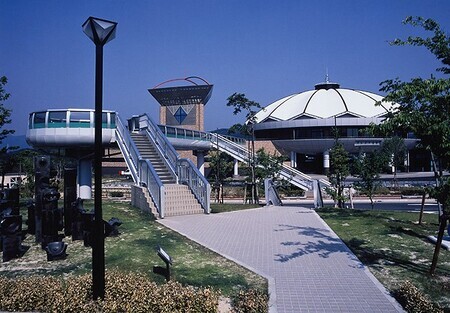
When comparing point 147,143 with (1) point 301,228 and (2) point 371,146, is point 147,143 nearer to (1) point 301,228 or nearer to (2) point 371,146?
(1) point 301,228

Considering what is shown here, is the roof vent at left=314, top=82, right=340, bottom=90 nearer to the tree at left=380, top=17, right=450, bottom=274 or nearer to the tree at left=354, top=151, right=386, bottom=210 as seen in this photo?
the tree at left=354, top=151, right=386, bottom=210

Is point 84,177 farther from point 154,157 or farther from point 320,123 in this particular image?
point 320,123

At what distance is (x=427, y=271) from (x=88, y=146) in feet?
55.6

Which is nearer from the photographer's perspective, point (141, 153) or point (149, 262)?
point (149, 262)

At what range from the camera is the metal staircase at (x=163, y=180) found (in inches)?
557

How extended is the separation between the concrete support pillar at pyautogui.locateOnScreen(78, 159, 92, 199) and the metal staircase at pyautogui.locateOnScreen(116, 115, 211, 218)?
4387mm

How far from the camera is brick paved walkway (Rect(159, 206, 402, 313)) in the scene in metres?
5.97

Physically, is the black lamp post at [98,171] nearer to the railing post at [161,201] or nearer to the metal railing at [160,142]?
the railing post at [161,201]

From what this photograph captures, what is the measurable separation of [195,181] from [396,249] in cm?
815

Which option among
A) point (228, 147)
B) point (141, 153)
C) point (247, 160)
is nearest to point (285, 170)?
point (247, 160)

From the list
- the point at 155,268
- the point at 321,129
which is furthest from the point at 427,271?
the point at 321,129

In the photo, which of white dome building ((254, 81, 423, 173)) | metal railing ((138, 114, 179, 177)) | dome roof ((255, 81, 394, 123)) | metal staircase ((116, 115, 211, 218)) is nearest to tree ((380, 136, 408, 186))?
white dome building ((254, 81, 423, 173))

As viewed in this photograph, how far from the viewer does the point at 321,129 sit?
171 feet

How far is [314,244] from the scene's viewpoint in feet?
32.2
